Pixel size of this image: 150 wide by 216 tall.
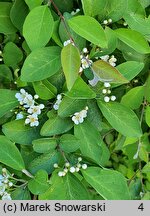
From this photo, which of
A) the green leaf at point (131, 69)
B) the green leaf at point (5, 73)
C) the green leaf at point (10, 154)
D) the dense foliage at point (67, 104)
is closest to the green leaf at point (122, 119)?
the dense foliage at point (67, 104)

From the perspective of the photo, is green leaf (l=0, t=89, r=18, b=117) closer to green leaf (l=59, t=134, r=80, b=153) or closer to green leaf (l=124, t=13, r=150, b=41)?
green leaf (l=59, t=134, r=80, b=153)

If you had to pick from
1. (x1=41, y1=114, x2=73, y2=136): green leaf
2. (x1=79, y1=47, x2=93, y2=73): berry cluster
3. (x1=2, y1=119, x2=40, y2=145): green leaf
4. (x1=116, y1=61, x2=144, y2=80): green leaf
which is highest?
(x1=79, y1=47, x2=93, y2=73): berry cluster

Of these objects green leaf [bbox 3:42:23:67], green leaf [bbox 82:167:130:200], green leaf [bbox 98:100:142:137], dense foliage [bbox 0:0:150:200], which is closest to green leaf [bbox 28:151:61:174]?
dense foliage [bbox 0:0:150:200]

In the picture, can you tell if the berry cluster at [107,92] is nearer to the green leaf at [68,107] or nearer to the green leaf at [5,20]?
the green leaf at [68,107]

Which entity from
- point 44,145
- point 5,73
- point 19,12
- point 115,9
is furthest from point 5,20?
point 44,145

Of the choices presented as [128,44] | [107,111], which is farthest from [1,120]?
[128,44]

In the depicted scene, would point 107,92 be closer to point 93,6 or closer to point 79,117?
point 79,117

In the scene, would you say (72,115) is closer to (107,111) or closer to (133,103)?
(107,111)
